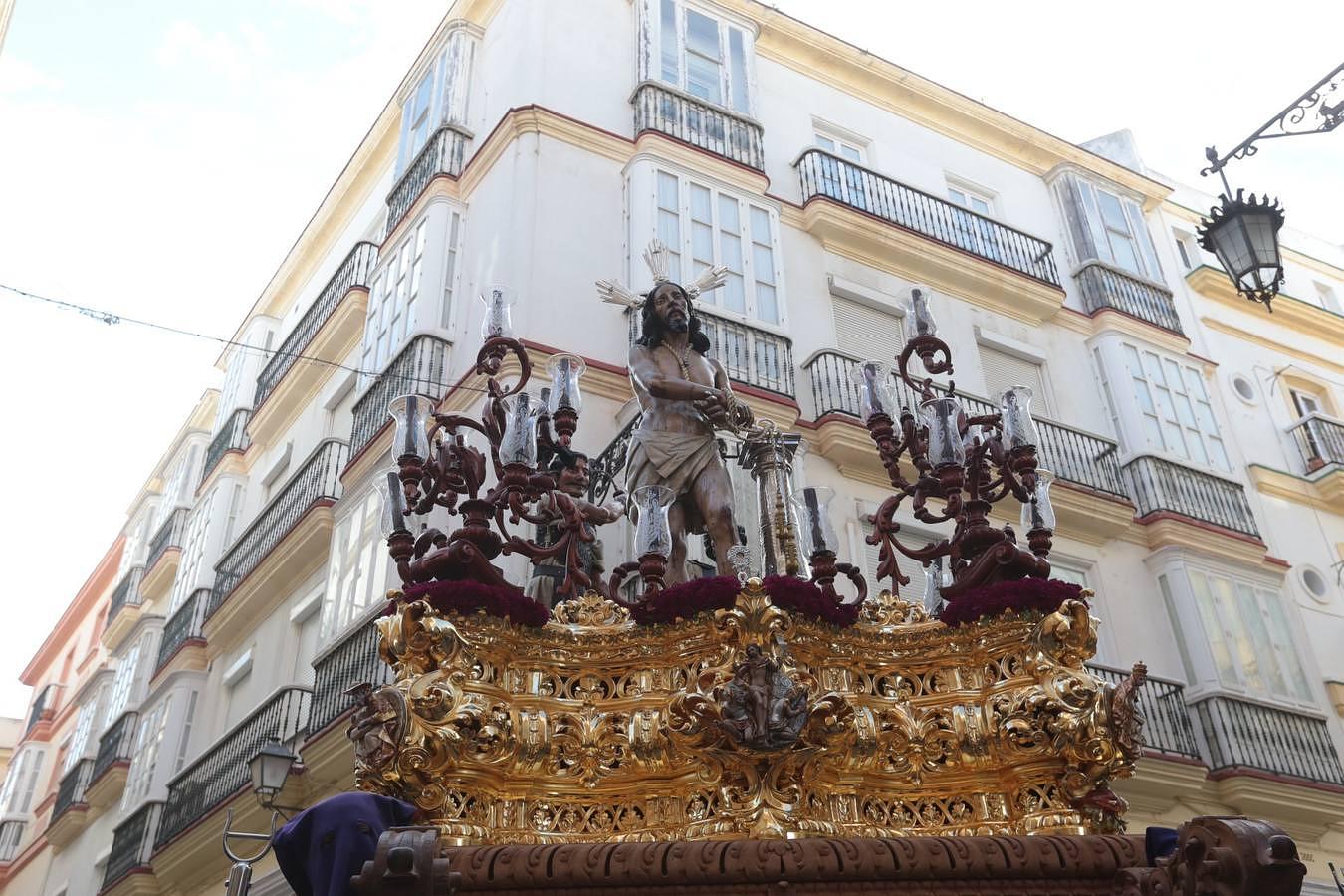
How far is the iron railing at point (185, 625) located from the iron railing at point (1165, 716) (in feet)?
37.3

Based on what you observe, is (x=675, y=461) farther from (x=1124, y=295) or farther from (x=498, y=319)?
(x=1124, y=295)

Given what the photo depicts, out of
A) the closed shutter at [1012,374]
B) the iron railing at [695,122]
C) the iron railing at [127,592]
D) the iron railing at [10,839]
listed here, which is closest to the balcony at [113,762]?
the iron railing at [127,592]

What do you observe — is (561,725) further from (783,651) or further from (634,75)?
(634,75)

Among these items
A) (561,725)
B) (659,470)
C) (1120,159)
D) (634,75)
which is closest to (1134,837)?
(561,725)

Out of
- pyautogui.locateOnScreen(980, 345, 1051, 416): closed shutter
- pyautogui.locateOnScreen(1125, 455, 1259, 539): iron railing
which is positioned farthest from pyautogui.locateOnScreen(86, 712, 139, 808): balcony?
pyautogui.locateOnScreen(1125, 455, 1259, 539): iron railing

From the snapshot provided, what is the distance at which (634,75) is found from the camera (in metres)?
13.1

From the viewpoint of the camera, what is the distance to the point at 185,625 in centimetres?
1647

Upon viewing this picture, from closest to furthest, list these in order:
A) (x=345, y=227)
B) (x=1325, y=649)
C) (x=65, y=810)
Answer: (x=1325, y=649) < (x=345, y=227) < (x=65, y=810)

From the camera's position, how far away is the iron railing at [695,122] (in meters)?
12.6

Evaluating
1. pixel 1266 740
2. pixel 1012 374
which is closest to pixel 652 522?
pixel 1266 740

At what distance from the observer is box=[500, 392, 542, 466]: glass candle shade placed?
4.95m

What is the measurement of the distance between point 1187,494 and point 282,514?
35.5 ft

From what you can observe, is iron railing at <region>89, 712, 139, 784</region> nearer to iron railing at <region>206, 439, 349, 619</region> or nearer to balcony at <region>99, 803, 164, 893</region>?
balcony at <region>99, 803, 164, 893</region>

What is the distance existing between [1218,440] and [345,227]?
40.5 ft
